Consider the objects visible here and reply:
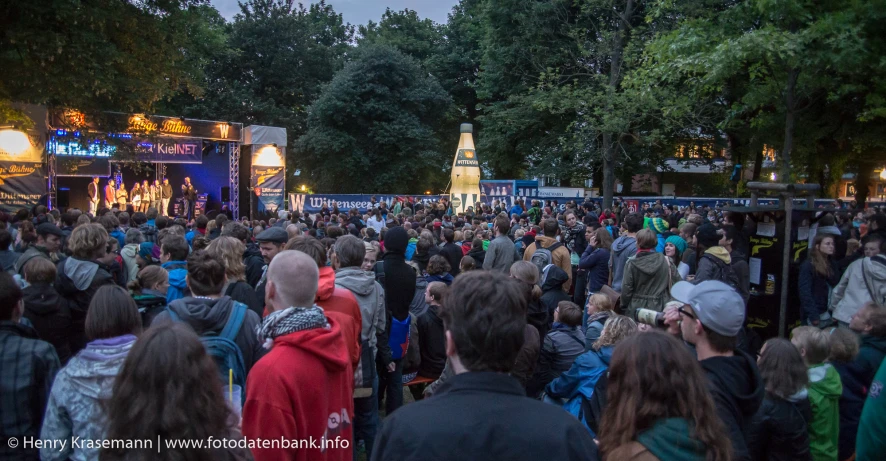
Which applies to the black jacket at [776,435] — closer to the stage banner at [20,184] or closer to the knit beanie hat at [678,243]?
the knit beanie hat at [678,243]

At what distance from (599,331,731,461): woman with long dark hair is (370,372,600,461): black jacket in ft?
1.56

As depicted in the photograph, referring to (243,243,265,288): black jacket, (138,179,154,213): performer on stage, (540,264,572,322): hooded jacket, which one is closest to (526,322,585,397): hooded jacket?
(540,264,572,322): hooded jacket

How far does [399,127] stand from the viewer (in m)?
35.2

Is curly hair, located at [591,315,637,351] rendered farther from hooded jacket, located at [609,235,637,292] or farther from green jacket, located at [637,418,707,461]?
hooded jacket, located at [609,235,637,292]

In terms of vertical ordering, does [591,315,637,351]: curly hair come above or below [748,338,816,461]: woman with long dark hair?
above

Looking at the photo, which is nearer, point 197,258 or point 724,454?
point 724,454

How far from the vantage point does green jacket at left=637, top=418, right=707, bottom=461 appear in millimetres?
2145

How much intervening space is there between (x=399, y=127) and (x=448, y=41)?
1071cm

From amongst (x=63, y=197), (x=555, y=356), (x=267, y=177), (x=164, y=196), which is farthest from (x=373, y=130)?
(x=555, y=356)

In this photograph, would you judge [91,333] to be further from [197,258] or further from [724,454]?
[724,454]

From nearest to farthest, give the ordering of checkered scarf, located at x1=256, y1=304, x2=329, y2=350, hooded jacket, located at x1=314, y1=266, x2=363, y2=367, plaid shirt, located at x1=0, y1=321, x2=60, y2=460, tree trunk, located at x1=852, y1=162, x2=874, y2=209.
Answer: checkered scarf, located at x1=256, y1=304, x2=329, y2=350, plaid shirt, located at x1=0, y1=321, x2=60, y2=460, hooded jacket, located at x1=314, y1=266, x2=363, y2=367, tree trunk, located at x1=852, y1=162, x2=874, y2=209

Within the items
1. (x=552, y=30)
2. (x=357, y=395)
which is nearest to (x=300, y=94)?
(x=552, y=30)

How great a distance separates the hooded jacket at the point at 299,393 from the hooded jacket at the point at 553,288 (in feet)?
11.5

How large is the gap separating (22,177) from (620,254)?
612 inches
